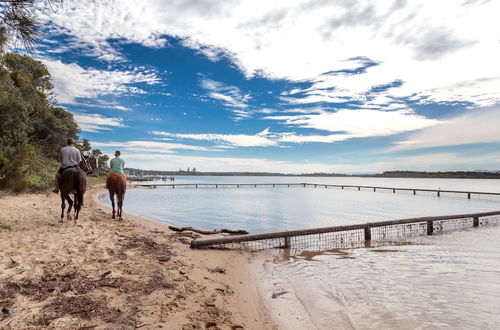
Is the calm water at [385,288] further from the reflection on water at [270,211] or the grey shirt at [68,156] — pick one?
the reflection on water at [270,211]

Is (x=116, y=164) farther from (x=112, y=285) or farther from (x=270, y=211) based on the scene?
(x=270, y=211)

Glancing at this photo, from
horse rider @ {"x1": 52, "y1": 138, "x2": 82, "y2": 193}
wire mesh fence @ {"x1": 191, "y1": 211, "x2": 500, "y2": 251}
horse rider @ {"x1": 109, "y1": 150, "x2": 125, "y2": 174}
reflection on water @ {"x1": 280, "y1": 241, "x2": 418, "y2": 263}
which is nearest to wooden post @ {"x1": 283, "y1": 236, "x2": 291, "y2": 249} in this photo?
wire mesh fence @ {"x1": 191, "y1": 211, "x2": 500, "y2": 251}

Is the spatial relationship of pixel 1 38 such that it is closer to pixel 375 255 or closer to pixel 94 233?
pixel 94 233

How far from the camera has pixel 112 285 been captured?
4.40 m

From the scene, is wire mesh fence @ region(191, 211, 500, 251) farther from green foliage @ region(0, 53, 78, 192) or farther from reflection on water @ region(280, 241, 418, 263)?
green foliage @ region(0, 53, 78, 192)

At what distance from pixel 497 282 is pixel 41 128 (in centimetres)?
4739

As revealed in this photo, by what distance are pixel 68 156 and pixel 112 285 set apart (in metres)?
5.98

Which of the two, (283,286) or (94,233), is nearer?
(283,286)

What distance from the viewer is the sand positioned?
3420mm

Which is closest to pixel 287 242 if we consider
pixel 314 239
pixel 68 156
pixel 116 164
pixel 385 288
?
pixel 314 239

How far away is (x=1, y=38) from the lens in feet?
19.0

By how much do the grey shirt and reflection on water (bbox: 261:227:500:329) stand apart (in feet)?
23.6

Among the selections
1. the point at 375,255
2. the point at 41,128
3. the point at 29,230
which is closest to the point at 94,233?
the point at 29,230

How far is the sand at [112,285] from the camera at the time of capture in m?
3.42
